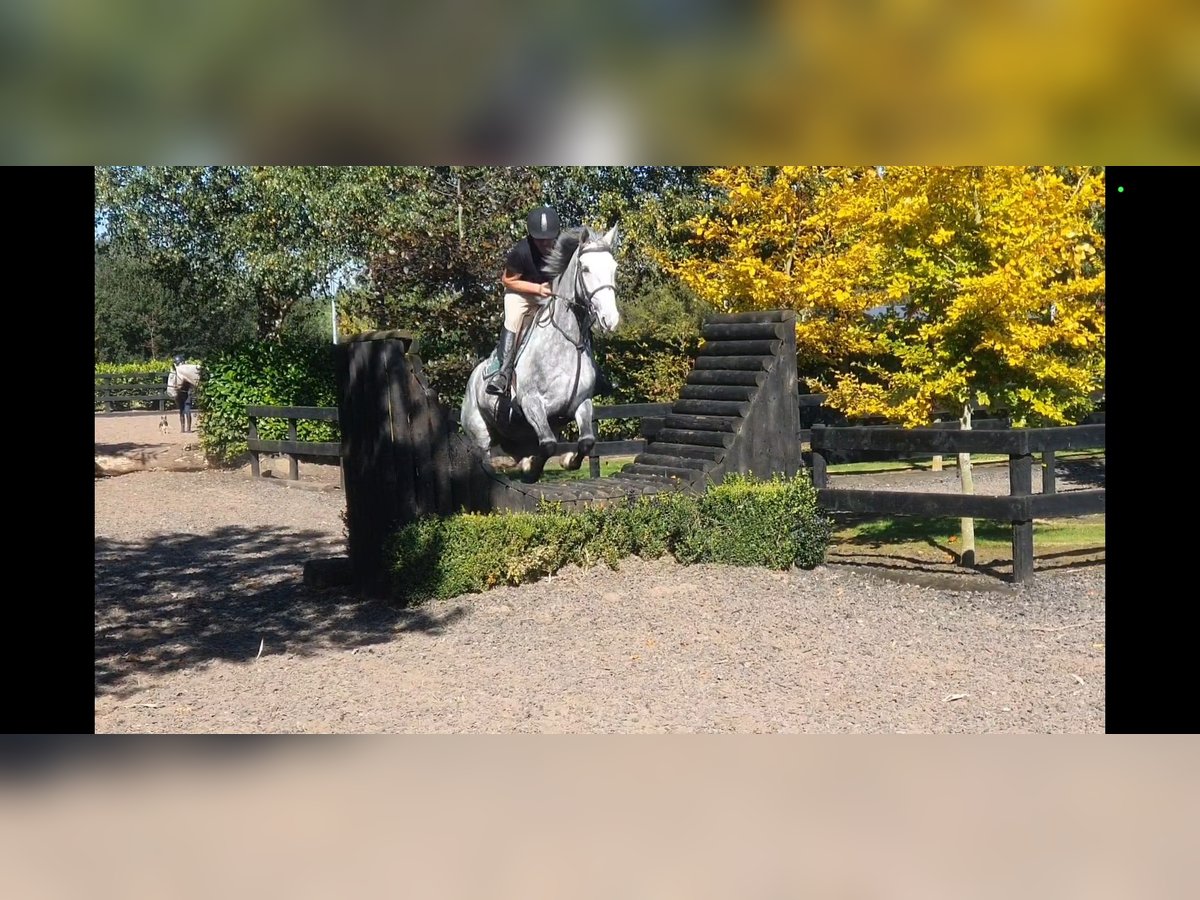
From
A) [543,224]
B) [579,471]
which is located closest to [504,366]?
[543,224]

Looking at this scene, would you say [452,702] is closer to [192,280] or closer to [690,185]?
[690,185]

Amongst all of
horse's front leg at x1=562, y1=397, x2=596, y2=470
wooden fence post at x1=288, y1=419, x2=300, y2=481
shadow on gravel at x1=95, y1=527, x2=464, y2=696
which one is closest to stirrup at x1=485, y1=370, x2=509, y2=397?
horse's front leg at x1=562, y1=397, x2=596, y2=470

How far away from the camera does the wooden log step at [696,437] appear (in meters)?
10.2

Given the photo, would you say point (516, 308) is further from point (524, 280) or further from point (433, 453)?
point (433, 453)

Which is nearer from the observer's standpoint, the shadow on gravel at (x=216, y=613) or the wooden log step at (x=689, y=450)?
the shadow on gravel at (x=216, y=613)

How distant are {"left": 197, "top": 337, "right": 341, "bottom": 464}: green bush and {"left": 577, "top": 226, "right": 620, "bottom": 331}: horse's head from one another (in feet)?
33.3

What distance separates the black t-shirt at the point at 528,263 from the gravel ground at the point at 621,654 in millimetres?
2443

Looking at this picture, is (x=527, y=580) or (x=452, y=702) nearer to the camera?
(x=452, y=702)

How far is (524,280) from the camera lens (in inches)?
407

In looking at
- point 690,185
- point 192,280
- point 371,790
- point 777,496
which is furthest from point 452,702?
point 192,280

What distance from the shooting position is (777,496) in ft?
31.6

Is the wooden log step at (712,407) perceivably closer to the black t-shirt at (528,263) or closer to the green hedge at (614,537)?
the green hedge at (614,537)

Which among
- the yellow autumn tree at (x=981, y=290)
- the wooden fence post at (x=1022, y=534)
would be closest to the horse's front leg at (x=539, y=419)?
the yellow autumn tree at (x=981, y=290)
